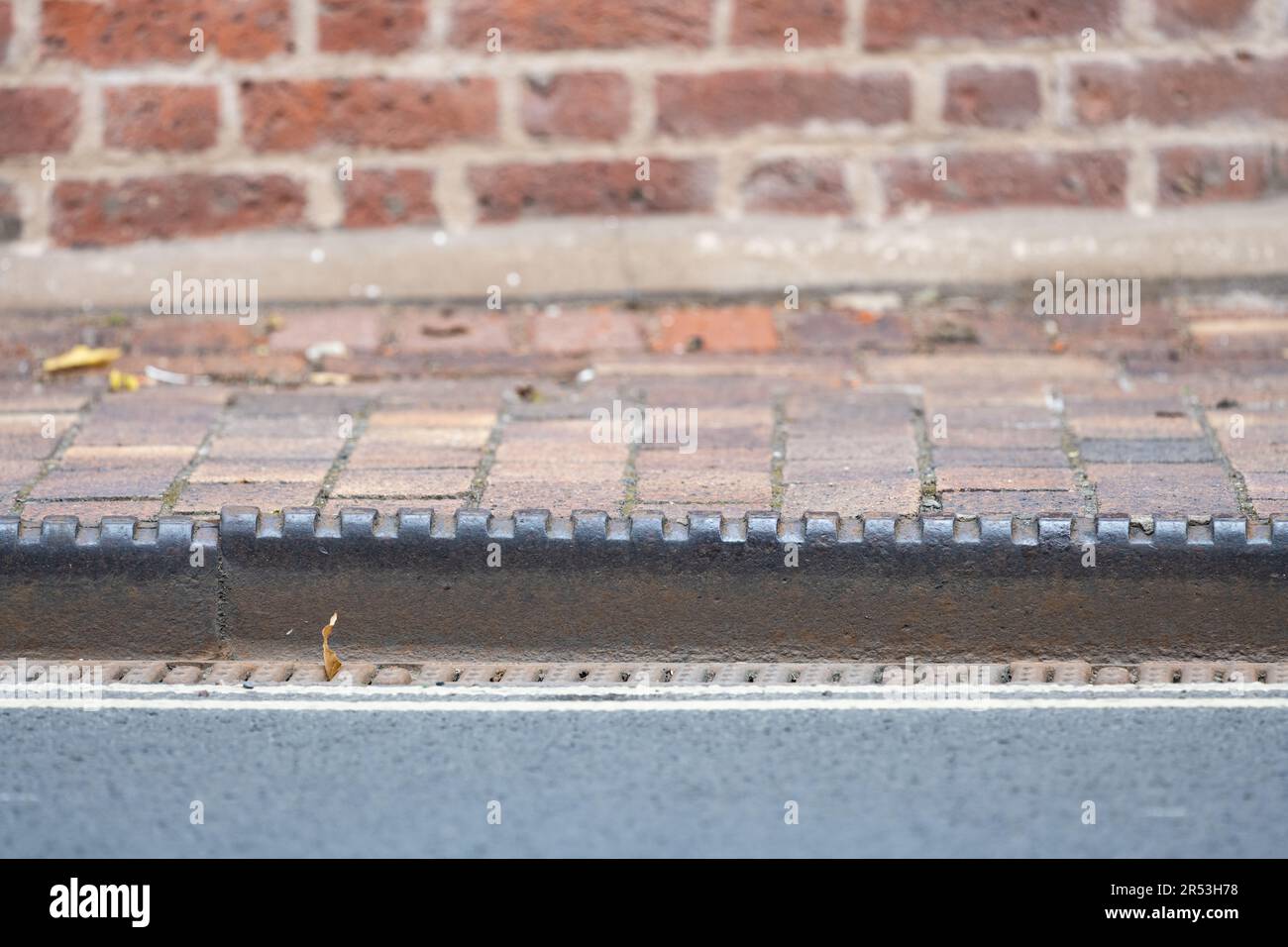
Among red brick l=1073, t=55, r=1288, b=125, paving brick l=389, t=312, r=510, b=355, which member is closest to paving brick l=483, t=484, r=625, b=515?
paving brick l=389, t=312, r=510, b=355

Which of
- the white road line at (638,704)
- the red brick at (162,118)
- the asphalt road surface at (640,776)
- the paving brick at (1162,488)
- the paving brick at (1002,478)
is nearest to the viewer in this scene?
the asphalt road surface at (640,776)

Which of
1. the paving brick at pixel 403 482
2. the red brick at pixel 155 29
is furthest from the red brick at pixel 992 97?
the paving brick at pixel 403 482

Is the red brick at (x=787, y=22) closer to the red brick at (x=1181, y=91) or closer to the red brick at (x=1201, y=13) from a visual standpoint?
the red brick at (x=1181, y=91)

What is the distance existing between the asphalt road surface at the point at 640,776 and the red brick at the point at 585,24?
1965mm

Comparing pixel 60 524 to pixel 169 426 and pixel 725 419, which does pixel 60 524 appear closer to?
pixel 169 426

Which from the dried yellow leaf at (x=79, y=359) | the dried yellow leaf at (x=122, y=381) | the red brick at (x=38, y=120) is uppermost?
the red brick at (x=38, y=120)

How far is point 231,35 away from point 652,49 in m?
0.99

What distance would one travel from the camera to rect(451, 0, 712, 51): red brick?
436 centimetres

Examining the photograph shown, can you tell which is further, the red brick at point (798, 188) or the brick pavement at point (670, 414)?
the red brick at point (798, 188)

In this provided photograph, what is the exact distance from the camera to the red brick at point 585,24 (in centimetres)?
436

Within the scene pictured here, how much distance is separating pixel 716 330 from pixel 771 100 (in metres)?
0.57

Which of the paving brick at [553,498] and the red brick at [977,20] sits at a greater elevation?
the red brick at [977,20]

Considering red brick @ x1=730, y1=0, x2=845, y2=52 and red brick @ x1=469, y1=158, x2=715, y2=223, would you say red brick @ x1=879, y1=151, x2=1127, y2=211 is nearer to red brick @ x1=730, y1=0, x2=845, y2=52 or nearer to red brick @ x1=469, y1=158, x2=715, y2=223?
red brick @ x1=730, y1=0, x2=845, y2=52

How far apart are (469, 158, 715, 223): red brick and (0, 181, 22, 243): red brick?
109cm
